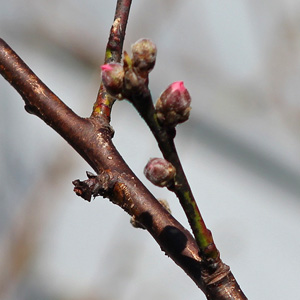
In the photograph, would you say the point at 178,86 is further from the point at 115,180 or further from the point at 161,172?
the point at 115,180

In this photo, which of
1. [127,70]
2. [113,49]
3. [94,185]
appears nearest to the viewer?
[127,70]

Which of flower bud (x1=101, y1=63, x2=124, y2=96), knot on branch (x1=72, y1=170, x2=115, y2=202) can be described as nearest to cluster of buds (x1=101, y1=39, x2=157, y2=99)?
flower bud (x1=101, y1=63, x2=124, y2=96)

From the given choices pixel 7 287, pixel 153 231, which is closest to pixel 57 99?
pixel 153 231

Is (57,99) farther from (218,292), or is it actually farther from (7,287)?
(7,287)

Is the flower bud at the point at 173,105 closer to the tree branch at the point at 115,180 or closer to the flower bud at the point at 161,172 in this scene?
the flower bud at the point at 161,172

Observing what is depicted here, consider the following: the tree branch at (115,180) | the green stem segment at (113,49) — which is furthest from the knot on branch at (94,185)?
the green stem segment at (113,49)

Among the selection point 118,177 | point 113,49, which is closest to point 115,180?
point 118,177

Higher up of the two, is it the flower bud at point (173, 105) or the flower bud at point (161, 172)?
the flower bud at point (173, 105)
